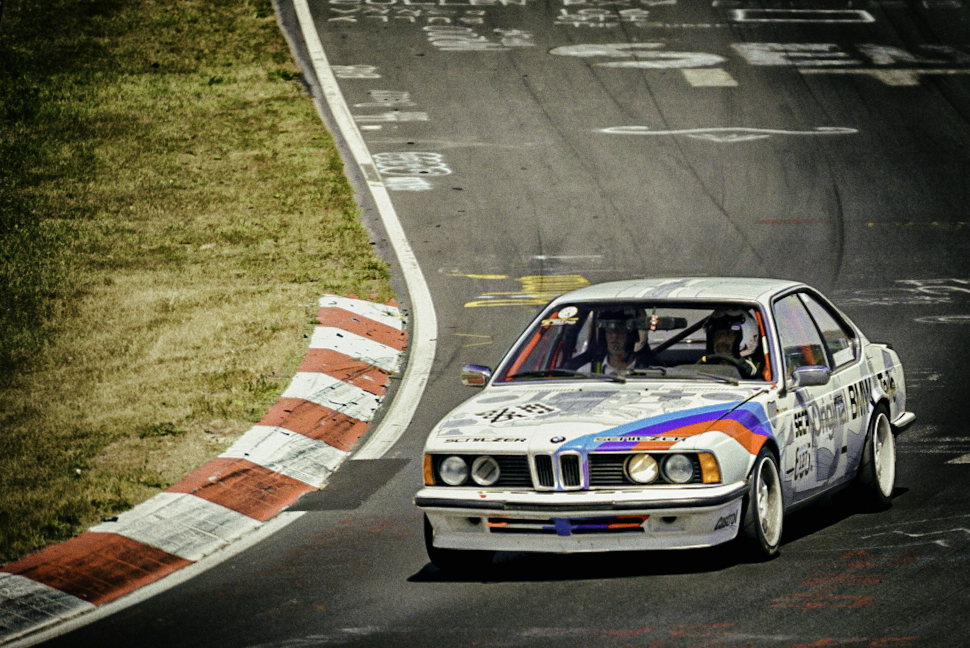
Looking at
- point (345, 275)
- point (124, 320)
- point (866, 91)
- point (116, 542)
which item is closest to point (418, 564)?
point (116, 542)

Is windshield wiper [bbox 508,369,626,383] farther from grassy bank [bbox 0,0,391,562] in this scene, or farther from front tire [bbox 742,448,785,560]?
grassy bank [bbox 0,0,391,562]

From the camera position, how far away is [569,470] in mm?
7340

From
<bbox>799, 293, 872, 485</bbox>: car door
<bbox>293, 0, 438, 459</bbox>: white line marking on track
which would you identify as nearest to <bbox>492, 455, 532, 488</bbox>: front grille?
<bbox>799, 293, 872, 485</bbox>: car door

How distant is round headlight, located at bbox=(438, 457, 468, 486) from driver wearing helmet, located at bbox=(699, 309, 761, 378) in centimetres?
161

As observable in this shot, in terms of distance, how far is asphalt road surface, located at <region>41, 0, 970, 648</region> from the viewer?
270 inches

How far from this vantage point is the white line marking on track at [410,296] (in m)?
11.2

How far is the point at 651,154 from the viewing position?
22.1 m

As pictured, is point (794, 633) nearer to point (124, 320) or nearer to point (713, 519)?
point (713, 519)

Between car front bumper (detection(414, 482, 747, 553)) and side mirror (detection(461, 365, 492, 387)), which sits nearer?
car front bumper (detection(414, 482, 747, 553))

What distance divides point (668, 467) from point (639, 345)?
136 centimetres

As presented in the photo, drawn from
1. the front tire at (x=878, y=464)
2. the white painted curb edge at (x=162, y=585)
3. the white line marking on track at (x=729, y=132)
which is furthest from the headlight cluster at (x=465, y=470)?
the white line marking on track at (x=729, y=132)

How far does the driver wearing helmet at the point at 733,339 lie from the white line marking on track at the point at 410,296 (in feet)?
9.54

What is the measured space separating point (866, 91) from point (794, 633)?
69.1ft

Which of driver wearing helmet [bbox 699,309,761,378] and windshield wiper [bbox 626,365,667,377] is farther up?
driver wearing helmet [bbox 699,309,761,378]
